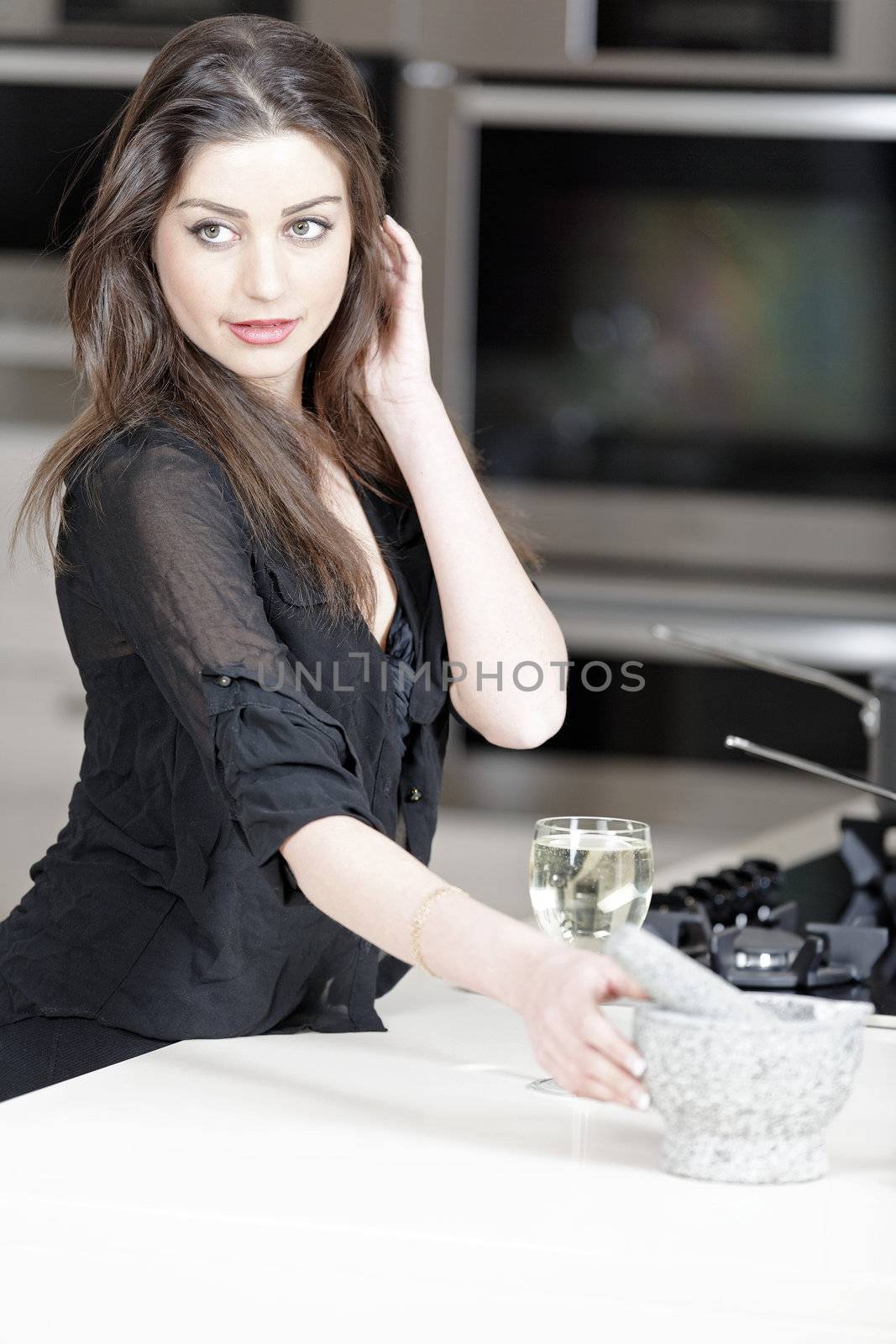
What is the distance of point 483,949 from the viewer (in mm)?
934

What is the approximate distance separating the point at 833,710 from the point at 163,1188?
2263 mm

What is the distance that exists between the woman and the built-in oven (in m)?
1.67

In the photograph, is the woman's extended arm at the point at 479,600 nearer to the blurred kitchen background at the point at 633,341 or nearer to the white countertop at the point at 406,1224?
the white countertop at the point at 406,1224

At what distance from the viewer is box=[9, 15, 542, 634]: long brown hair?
1242mm

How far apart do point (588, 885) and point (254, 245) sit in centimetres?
51

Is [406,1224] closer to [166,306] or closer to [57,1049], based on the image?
[57,1049]

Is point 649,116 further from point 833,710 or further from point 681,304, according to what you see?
point 833,710

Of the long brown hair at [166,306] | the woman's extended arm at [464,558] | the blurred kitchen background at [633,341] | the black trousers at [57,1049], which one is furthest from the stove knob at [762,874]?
the blurred kitchen background at [633,341]

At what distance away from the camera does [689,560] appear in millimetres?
3113

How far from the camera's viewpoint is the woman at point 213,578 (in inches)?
47.2

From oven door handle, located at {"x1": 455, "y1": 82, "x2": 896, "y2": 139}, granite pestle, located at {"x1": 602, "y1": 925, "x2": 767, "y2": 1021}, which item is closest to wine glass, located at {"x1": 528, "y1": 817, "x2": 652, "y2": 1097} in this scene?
granite pestle, located at {"x1": 602, "y1": 925, "x2": 767, "y2": 1021}

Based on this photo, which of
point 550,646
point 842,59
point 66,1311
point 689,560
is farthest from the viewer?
point 689,560

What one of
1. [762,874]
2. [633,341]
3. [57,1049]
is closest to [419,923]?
[57,1049]

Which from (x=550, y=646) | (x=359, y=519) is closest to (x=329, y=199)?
(x=359, y=519)
